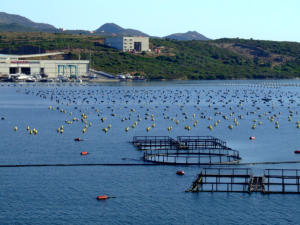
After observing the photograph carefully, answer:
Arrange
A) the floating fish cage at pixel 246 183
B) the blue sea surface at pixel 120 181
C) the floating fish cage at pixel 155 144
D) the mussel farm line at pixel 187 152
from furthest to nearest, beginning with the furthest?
the floating fish cage at pixel 155 144, the mussel farm line at pixel 187 152, the floating fish cage at pixel 246 183, the blue sea surface at pixel 120 181

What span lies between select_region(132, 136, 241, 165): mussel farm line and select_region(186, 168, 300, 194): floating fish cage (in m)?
11.4

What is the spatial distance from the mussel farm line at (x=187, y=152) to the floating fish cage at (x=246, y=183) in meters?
11.4

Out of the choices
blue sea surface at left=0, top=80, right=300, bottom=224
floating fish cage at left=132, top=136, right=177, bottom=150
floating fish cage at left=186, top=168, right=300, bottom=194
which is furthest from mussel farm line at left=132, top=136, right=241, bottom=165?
floating fish cage at left=186, top=168, right=300, bottom=194

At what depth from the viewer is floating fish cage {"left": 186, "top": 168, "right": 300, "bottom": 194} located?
77188 mm

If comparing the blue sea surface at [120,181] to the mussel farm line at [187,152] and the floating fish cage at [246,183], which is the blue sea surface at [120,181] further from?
the mussel farm line at [187,152]

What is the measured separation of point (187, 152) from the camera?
102 m

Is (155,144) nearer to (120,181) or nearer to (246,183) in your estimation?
(120,181)

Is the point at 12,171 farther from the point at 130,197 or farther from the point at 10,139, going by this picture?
the point at 10,139

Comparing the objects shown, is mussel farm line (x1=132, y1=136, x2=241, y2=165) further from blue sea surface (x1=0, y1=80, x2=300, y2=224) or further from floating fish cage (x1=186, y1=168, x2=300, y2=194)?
floating fish cage (x1=186, y1=168, x2=300, y2=194)

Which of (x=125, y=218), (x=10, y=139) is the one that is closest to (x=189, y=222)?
(x=125, y=218)

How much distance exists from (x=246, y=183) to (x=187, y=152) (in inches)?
950

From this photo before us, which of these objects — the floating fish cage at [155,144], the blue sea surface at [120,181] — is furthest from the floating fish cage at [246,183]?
the floating fish cage at [155,144]

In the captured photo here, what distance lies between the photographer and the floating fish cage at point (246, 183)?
77.2 meters

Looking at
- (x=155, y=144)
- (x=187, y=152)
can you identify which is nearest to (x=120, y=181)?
(x=187, y=152)
